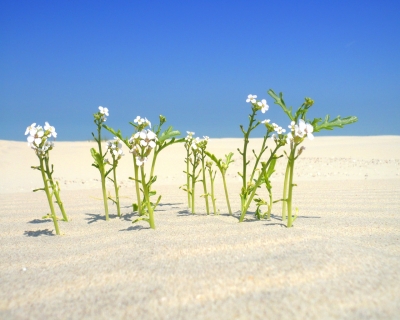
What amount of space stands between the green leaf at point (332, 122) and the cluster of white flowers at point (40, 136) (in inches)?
76.4

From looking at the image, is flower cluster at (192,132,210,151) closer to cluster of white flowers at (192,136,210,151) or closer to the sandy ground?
cluster of white flowers at (192,136,210,151)

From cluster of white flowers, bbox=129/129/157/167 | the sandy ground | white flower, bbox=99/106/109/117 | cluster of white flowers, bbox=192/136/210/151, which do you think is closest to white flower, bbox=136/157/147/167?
cluster of white flowers, bbox=129/129/157/167

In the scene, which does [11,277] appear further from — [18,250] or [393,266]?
[393,266]

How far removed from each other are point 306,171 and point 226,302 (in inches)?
319

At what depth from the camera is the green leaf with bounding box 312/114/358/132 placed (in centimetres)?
Answer: 274

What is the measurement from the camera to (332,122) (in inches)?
111

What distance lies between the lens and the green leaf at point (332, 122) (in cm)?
274

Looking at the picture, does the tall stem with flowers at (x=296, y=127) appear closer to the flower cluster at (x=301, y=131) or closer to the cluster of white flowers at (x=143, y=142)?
the flower cluster at (x=301, y=131)

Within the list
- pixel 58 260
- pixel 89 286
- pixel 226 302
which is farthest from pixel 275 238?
pixel 58 260

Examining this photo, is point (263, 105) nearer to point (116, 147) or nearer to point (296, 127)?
point (296, 127)

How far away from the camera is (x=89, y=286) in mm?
1824

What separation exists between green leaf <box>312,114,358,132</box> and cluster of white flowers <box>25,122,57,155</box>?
1.94 m

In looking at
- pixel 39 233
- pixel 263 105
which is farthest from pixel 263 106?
pixel 39 233

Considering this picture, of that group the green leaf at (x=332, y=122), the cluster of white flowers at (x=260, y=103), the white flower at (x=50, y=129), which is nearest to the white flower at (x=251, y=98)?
the cluster of white flowers at (x=260, y=103)
